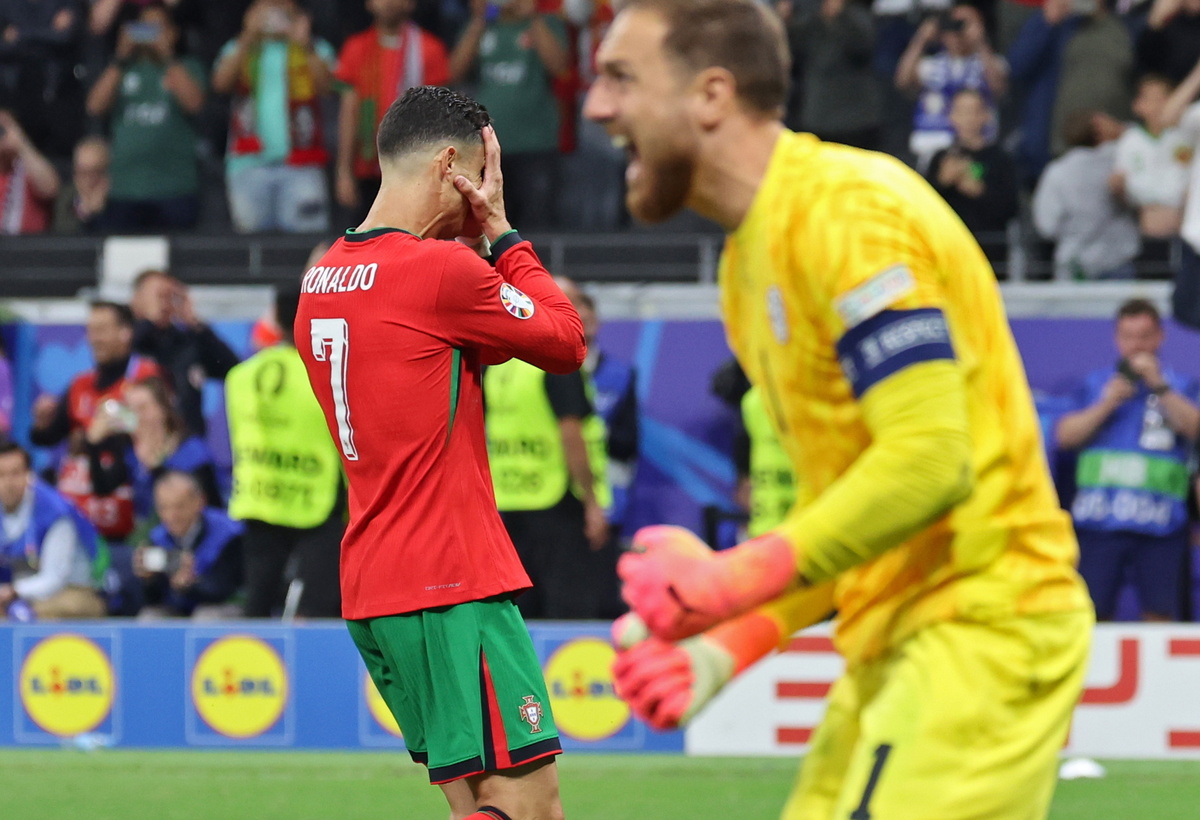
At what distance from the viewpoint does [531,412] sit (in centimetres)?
878

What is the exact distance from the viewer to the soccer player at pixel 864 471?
232 centimetres

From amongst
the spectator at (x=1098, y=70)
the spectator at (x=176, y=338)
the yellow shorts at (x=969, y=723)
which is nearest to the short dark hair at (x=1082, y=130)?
the spectator at (x=1098, y=70)

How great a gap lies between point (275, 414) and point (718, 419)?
2789 mm

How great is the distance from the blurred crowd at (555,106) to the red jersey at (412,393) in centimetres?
708

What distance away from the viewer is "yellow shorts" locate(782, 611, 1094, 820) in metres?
2.43

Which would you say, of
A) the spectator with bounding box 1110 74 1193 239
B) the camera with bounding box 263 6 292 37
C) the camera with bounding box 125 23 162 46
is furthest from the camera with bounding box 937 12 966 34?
the camera with bounding box 125 23 162 46

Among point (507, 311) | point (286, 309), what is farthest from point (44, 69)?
point (507, 311)

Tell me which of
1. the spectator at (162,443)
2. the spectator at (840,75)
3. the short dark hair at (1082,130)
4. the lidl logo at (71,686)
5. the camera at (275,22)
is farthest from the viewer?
the camera at (275,22)

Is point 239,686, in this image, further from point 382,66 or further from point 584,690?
point 382,66

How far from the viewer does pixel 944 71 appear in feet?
37.2

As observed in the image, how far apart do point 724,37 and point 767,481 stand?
639 cm

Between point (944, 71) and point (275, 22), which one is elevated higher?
point (275, 22)

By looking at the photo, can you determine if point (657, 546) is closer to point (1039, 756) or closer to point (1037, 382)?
point (1039, 756)

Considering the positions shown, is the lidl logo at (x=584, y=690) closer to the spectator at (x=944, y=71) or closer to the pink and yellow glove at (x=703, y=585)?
the spectator at (x=944, y=71)
